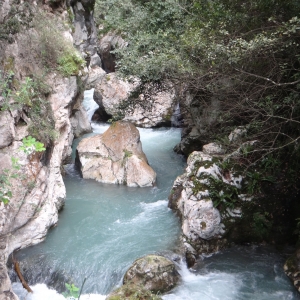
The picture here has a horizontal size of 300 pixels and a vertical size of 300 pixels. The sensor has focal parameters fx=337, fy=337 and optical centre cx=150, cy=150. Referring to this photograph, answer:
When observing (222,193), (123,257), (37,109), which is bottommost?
(123,257)

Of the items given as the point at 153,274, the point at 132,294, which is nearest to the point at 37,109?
the point at 153,274

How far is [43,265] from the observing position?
23.6ft

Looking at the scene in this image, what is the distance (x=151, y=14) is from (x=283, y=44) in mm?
6497

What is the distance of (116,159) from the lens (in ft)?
38.1

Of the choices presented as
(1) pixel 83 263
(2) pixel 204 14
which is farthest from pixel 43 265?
(2) pixel 204 14

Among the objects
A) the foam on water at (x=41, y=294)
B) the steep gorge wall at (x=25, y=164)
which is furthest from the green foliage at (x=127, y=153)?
the foam on water at (x=41, y=294)

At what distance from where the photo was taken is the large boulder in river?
1120 centimetres

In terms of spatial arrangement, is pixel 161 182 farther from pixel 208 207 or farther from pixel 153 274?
pixel 153 274

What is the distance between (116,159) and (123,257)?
461cm

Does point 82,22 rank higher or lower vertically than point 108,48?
higher

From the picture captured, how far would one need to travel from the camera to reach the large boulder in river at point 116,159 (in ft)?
36.7

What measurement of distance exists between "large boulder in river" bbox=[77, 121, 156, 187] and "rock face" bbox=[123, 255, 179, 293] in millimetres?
4341

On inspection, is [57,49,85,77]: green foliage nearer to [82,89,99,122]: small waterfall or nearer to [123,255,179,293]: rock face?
[123,255,179,293]: rock face

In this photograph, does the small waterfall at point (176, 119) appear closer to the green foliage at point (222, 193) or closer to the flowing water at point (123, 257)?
the flowing water at point (123, 257)
